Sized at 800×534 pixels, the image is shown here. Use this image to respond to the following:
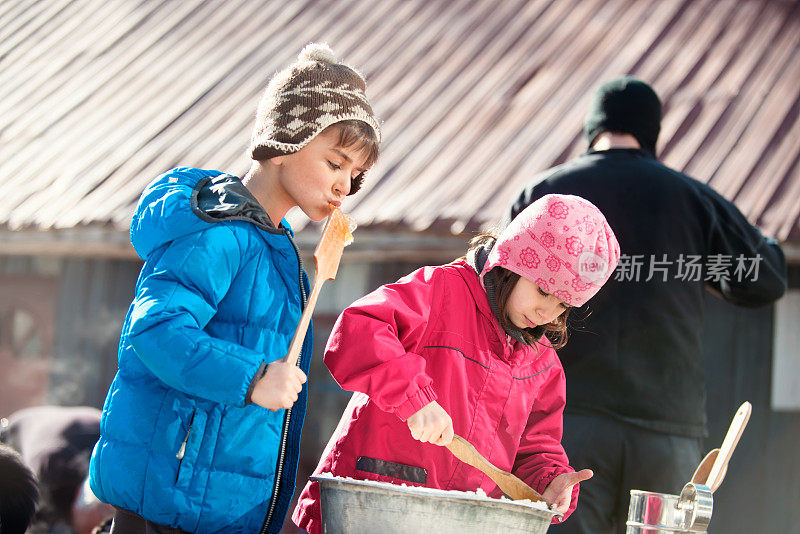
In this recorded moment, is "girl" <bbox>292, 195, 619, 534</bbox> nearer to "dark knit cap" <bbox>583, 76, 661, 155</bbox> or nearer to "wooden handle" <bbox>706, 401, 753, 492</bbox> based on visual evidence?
"wooden handle" <bbox>706, 401, 753, 492</bbox>

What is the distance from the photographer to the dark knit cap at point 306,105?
7.45 ft

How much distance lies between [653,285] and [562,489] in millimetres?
1331

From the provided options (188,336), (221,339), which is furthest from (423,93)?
(188,336)

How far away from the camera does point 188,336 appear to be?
189cm

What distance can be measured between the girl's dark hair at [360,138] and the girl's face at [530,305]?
20.0 inches

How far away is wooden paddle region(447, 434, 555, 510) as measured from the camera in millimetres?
2146

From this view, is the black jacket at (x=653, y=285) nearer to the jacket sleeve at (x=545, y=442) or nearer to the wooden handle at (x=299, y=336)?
the jacket sleeve at (x=545, y=442)

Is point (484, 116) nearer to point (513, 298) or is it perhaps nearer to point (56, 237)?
point (56, 237)

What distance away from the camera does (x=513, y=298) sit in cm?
251

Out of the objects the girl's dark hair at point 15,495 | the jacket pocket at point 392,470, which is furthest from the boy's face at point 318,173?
the girl's dark hair at point 15,495

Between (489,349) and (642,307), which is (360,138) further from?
(642,307)

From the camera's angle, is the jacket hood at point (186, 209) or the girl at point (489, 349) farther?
the girl at point (489, 349)

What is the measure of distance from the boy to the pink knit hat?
49 cm

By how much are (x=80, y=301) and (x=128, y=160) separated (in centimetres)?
125
